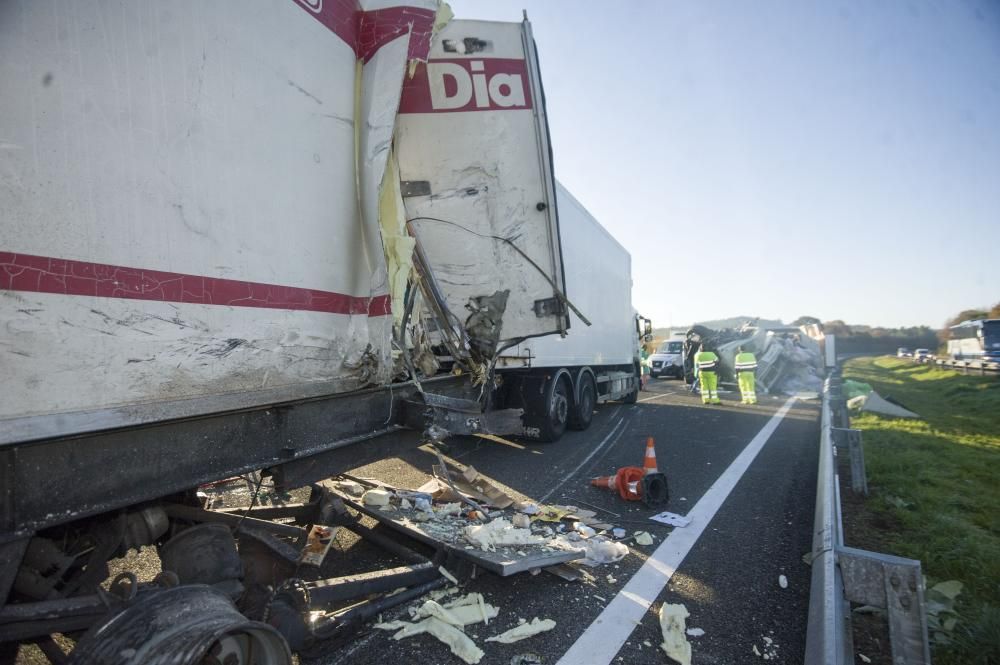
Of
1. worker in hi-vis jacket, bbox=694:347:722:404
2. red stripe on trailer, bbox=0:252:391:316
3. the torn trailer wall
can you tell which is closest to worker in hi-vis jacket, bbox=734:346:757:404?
worker in hi-vis jacket, bbox=694:347:722:404

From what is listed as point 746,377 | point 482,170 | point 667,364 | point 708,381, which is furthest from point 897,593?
point 667,364

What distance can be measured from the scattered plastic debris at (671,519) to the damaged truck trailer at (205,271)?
1.81m

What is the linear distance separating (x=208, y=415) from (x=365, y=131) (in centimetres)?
166

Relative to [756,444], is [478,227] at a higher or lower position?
higher

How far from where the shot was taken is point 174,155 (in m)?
1.90

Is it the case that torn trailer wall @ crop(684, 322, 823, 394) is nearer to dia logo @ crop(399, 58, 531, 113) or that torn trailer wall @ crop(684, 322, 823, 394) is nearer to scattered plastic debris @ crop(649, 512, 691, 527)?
scattered plastic debris @ crop(649, 512, 691, 527)

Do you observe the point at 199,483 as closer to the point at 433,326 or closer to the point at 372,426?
the point at 372,426

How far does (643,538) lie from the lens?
12.3ft

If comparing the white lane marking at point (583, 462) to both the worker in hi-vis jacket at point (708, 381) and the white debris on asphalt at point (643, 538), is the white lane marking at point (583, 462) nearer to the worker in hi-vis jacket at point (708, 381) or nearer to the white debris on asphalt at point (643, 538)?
the white debris on asphalt at point (643, 538)

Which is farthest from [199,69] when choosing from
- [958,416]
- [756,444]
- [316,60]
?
[958,416]

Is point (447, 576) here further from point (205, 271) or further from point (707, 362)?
point (707, 362)

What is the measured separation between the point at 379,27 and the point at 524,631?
3.29 meters

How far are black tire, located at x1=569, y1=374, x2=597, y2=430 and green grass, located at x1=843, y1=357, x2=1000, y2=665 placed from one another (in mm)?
3817

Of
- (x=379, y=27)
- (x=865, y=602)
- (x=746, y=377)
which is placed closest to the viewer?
(x=865, y=602)
